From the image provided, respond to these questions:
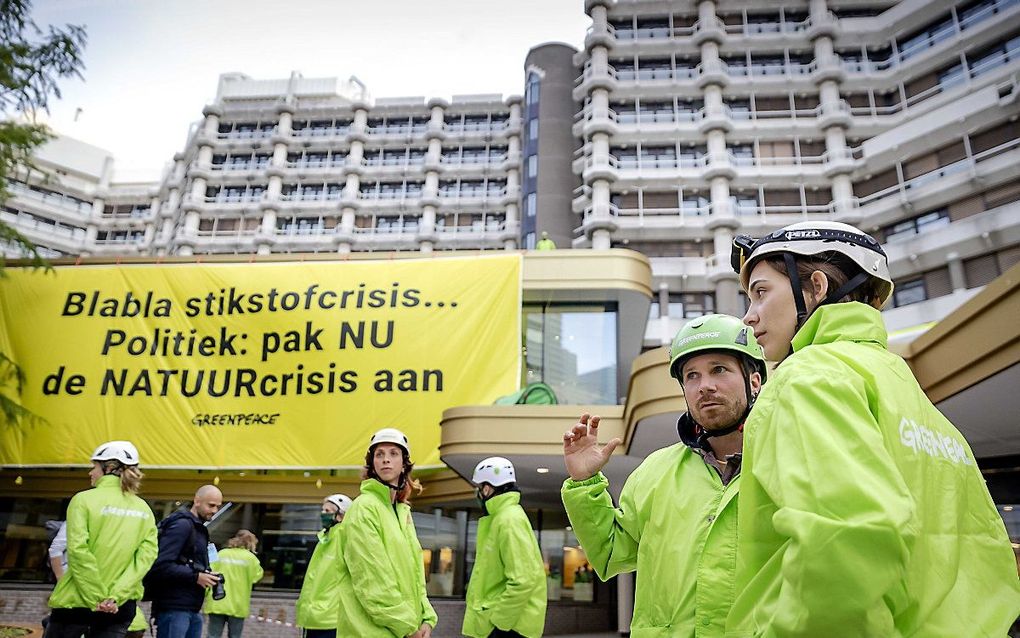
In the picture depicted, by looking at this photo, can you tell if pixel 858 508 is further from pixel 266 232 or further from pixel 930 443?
pixel 266 232

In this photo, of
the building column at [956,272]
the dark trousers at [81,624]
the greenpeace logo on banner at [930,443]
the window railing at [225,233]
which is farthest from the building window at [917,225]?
the window railing at [225,233]

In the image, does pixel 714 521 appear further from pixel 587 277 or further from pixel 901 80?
pixel 901 80

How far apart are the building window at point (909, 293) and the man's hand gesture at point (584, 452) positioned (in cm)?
3346

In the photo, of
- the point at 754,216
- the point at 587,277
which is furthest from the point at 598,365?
the point at 754,216

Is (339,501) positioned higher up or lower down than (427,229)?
lower down

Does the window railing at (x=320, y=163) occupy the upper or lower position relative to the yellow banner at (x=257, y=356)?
upper

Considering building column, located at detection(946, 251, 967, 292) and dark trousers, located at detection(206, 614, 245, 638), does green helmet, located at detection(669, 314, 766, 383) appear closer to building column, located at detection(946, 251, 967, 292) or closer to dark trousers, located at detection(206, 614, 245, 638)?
dark trousers, located at detection(206, 614, 245, 638)

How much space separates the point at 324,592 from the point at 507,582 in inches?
62.3

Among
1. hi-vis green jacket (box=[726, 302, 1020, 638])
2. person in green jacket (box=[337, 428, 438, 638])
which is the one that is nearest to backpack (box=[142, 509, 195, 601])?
person in green jacket (box=[337, 428, 438, 638])

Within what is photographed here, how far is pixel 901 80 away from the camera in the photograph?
120 ft

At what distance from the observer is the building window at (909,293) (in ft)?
103

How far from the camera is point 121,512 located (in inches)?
201

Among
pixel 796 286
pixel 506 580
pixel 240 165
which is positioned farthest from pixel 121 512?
pixel 240 165

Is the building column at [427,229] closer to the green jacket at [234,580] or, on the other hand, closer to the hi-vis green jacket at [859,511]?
the green jacket at [234,580]
